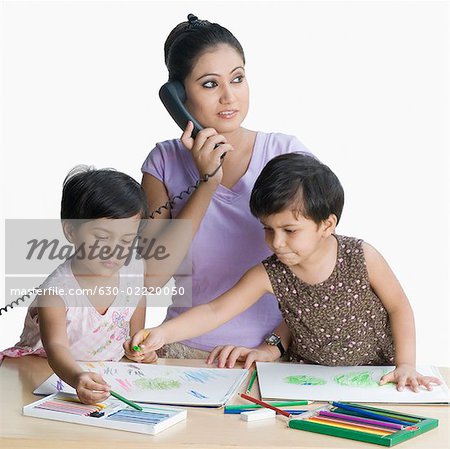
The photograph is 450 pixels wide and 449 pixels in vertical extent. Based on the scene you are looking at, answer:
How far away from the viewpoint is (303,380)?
1.92 m

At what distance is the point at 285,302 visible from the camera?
2.08m

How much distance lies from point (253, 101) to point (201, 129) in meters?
0.93

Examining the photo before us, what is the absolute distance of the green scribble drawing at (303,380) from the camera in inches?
74.9

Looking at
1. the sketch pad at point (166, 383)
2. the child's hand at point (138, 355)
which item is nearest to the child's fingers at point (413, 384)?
the sketch pad at point (166, 383)

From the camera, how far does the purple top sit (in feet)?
7.34

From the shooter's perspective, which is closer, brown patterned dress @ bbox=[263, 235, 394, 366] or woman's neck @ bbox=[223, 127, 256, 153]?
brown patterned dress @ bbox=[263, 235, 394, 366]

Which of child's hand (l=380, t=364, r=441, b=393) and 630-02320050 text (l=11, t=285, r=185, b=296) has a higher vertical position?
630-02320050 text (l=11, t=285, r=185, b=296)

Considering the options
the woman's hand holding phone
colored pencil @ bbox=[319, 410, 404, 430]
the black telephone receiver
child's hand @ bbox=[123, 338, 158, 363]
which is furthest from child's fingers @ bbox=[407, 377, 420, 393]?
the black telephone receiver

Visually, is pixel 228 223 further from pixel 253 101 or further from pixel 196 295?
pixel 253 101

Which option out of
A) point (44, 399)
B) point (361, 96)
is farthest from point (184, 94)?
point (361, 96)

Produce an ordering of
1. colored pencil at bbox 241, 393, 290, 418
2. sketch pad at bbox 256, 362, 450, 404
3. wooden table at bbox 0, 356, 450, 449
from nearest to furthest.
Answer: wooden table at bbox 0, 356, 450, 449
colored pencil at bbox 241, 393, 290, 418
sketch pad at bbox 256, 362, 450, 404

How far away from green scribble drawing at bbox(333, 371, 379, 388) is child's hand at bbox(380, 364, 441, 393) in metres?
0.03

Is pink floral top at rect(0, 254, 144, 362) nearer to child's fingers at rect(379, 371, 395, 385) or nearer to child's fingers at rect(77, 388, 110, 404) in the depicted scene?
child's fingers at rect(77, 388, 110, 404)

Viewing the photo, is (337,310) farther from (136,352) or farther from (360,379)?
(136,352)
